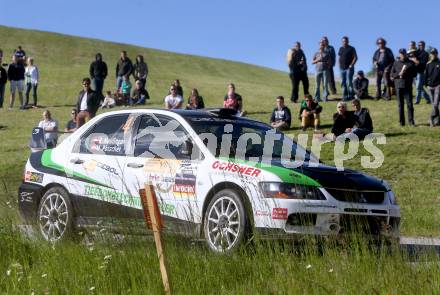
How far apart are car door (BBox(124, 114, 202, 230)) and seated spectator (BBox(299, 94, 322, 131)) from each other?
1176 centimetres

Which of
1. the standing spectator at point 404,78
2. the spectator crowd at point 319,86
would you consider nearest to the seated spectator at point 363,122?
the spectator crowd at point 319,86

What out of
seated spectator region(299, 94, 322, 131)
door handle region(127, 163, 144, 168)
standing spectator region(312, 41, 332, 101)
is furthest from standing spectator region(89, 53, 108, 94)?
door handle region(127, 163, 144, 168)

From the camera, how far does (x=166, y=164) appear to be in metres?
9.09

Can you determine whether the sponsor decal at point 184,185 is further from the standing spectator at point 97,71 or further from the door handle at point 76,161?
the standing spectator at point 97,71

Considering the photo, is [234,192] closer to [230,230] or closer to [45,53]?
[230,230]

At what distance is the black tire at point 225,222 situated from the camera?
26.3ft

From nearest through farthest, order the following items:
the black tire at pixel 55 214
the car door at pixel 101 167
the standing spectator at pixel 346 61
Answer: the car door at pixel 101 167 < the black tire at pixel 55 214 < the standing spectator at pixel 346 61

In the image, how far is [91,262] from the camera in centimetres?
726

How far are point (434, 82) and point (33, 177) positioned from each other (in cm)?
1337

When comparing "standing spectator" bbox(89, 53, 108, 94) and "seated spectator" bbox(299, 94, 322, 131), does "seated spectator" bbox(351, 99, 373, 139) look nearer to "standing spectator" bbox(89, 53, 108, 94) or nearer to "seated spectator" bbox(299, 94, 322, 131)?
"seated spectator" bbox(299, 94, 322, 131)

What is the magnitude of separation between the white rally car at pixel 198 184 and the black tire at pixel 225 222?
10 mm

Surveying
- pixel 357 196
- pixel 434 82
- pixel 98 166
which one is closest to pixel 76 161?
pixel 98 166

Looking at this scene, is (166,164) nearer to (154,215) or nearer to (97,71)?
(154,215)

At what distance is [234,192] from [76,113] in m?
14.0
